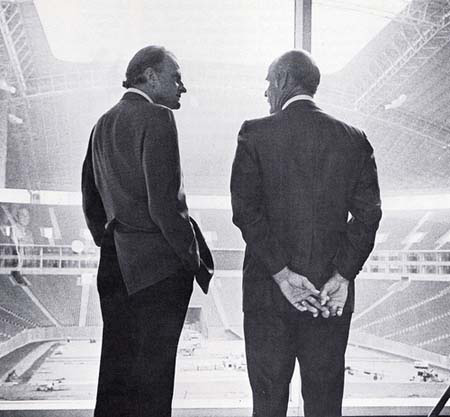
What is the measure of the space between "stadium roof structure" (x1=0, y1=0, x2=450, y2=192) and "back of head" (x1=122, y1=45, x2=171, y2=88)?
120 cm

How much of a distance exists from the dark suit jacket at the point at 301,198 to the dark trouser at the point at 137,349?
0.90 ft

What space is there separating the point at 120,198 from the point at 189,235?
232 millimetres

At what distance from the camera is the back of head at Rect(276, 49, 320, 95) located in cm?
161

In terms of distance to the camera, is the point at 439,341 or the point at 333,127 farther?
the point at 439,341

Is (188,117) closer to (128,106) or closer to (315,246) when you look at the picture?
(128,106)

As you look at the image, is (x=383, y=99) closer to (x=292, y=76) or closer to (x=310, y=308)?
(x=292, y=76)

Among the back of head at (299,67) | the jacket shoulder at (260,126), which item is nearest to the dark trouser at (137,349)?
the jacket shoulder at (260,126)

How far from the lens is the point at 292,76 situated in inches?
63.4

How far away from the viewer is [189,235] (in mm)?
1557

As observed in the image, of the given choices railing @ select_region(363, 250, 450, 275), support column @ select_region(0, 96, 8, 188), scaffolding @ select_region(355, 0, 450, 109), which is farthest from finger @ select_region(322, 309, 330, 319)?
support column @ select_region(0, 96, 8, 188)

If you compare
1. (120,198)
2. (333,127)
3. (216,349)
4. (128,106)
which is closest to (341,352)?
(333,127)

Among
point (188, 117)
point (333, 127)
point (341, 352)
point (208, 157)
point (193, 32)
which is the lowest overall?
point (341, 352)

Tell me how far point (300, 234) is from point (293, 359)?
0.38 metres

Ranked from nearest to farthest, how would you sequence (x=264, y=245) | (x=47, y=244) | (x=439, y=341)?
1. (x=264, y=245)
2. (x=47, y=244)
3. (x=439, y=341)
